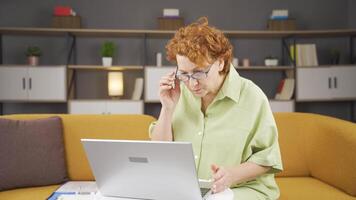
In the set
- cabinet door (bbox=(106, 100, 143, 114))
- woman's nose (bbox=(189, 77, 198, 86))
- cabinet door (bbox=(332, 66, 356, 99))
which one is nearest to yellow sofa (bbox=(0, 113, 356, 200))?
woman's nose (bbox=(189, 77, 198, 86))

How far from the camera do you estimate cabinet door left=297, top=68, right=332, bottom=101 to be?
4523 millimetres

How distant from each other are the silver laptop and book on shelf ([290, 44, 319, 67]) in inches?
138

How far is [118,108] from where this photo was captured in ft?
14.6

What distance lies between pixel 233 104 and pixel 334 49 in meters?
3.71

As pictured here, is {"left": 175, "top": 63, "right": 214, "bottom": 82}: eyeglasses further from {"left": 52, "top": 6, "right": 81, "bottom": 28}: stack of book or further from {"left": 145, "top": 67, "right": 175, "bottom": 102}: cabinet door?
{"left": 52, "top": 6, "right": 81, "bottom": 28}: stack of book

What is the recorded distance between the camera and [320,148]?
232cm

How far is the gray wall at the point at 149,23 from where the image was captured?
188 inches

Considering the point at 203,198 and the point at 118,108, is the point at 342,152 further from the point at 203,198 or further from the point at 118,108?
the point at 118,108

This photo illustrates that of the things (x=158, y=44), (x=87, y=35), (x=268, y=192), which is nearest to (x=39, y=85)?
(x=87, y=35)

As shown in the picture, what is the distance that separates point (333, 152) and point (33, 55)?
136 inches

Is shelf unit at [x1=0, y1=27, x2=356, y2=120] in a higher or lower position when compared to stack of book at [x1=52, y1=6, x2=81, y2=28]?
lower

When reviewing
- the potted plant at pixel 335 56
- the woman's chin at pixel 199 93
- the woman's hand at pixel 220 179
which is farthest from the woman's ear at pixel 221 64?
the potted plant at pixel 335 56

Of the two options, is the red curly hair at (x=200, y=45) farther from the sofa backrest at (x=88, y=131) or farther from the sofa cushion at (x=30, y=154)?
the sofa cushion at (x=30, y=154)

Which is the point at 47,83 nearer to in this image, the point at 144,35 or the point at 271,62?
the point at 144,35
